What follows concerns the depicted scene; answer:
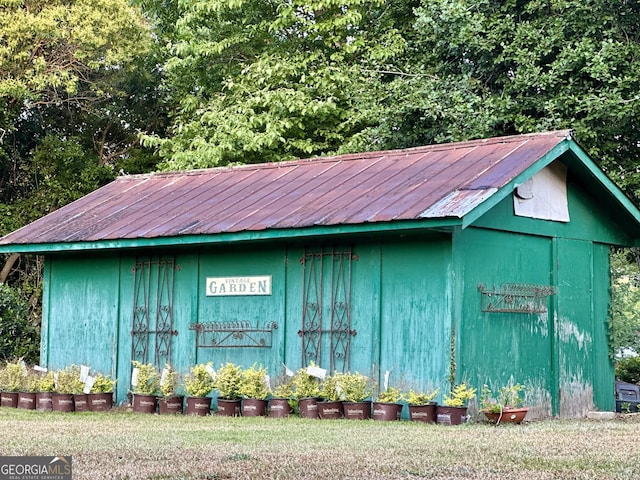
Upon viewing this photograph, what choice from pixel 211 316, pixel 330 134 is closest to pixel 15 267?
pixel 330 134

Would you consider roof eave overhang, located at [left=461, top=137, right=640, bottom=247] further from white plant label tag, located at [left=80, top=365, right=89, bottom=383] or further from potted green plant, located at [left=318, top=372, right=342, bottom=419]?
white plant label tag, located at [left=80, top=365, right=89, bottom=383]

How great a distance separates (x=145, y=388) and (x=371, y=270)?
3.78 meters

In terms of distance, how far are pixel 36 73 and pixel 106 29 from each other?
6.82ft

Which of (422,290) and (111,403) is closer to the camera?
(422,290)

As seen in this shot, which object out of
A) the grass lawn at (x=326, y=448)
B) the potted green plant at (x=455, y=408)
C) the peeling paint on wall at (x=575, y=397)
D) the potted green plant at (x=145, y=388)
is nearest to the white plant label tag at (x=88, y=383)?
the potted green plant at (x=145, y=388)

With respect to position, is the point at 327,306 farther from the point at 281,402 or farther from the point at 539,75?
the point at 539,75

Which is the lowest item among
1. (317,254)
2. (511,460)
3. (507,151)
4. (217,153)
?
(511,460)

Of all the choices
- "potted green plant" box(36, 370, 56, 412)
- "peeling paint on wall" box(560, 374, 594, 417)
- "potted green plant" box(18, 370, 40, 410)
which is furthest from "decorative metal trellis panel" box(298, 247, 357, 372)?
"potted green plant" box(18, 370, 40, 410)

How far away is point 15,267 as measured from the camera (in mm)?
29703

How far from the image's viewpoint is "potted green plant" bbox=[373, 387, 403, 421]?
13391 mm

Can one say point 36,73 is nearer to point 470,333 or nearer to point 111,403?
point 111,403

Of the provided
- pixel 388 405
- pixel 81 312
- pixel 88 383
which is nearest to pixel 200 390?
pixel 88 383

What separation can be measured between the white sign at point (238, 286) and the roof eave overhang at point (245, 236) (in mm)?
616

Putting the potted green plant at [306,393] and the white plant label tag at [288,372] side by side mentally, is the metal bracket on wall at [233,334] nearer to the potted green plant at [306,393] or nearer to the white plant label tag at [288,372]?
the white plant label tag at [288,372]
